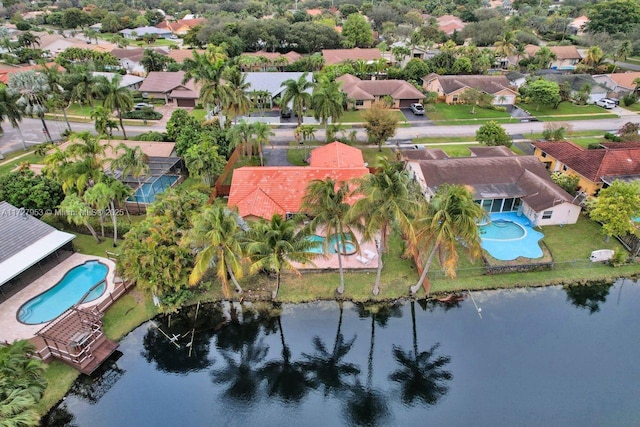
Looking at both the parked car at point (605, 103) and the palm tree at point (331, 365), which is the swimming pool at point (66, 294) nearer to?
the palm tree at point (331, 365)

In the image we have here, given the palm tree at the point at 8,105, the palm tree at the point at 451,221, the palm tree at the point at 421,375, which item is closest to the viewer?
the palm tree at the point at 451,221

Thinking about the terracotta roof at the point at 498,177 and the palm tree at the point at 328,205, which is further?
the terracotta roof at the point at 498,177

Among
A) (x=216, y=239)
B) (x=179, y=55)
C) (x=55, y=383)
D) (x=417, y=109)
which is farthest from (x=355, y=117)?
(x=55, y=383)

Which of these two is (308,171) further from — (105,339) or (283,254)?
(105,339)

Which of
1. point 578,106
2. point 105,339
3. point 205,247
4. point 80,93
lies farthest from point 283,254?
point 578,106

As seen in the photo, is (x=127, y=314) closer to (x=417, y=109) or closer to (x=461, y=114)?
(x=417, y=109)

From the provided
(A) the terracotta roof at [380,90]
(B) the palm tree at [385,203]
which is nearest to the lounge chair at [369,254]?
(B) the palm tree at [385,203]
